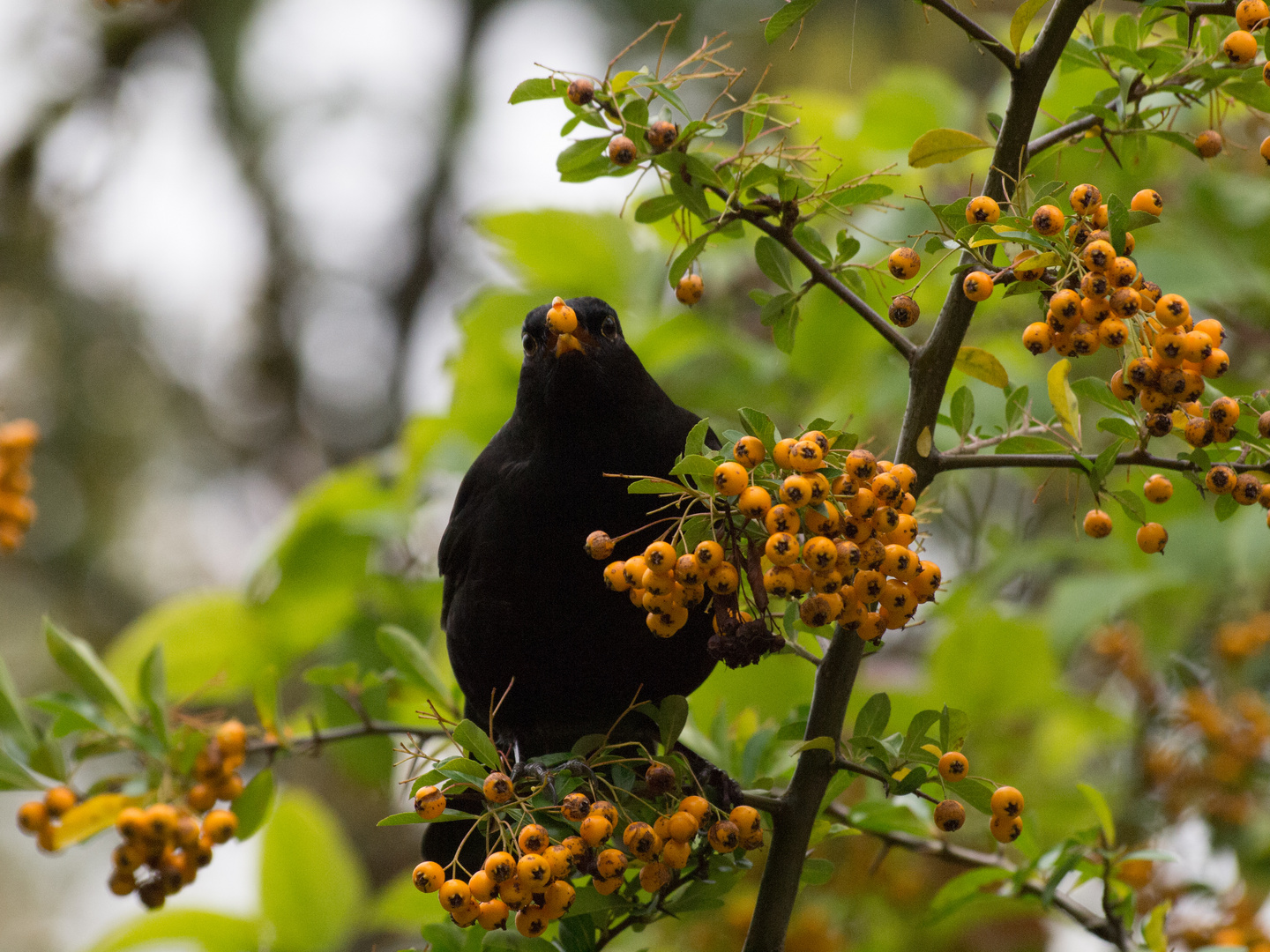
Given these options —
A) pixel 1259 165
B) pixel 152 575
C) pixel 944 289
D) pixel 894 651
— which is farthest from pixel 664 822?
pixel 152 575

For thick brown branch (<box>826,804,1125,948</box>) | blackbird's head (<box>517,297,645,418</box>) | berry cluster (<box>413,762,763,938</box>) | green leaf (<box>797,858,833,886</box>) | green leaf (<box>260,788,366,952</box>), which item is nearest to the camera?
berry cluster (<box>413,762,763,938</box>)

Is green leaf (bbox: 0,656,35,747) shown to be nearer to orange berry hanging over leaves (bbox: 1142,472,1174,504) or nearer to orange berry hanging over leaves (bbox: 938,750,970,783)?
orange berry hanging over leaves (bbox: 938,750,970,783)

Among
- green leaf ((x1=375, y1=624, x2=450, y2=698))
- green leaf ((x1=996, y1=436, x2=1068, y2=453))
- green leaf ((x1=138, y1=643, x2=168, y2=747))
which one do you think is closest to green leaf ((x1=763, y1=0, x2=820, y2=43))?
green leaf ((x1=996, y1=436, x2=1068, y2=453))

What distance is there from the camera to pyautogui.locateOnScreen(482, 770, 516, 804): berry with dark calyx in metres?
1.35

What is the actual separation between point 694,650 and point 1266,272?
1.83 meters

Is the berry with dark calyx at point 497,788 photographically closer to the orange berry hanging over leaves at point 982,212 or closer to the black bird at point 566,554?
the black bird at point 566,554

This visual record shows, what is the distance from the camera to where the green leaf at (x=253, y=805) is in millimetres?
2047

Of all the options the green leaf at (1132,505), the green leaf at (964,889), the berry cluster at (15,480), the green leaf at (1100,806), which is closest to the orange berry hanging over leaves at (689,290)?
the green leaf at (1132,505)

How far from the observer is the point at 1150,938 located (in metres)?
1.74

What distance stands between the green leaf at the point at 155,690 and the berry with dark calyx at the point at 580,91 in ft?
4.32

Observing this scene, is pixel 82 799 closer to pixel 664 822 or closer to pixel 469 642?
pixel 469 642

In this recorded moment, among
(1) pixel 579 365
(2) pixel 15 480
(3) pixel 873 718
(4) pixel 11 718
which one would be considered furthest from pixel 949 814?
(2) pixel 15 480

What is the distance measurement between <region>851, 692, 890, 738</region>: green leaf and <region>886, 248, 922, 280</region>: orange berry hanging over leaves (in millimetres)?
546

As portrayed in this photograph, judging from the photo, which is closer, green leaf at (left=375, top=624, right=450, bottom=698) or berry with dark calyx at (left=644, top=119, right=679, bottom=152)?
berry with dark calyx at (left=644, top=119, right=679, bottom=152)
